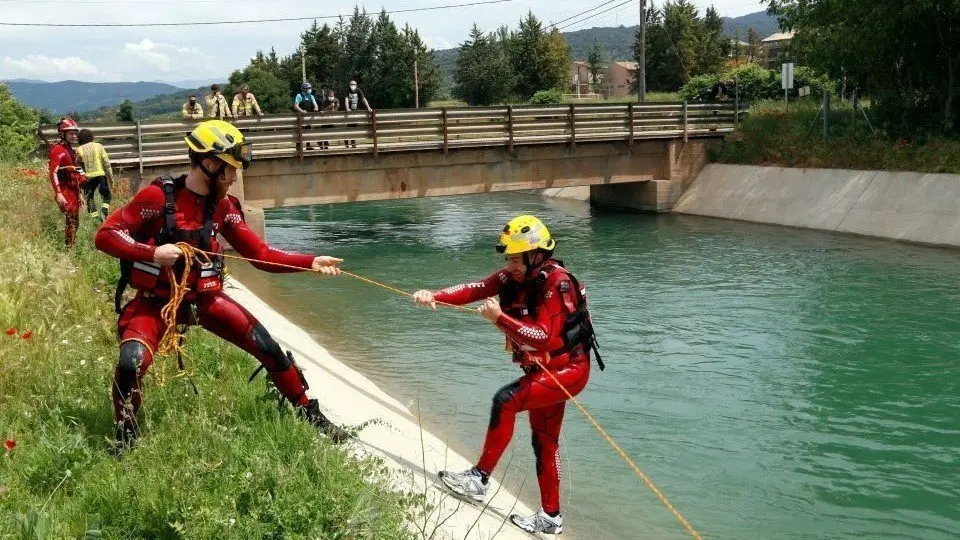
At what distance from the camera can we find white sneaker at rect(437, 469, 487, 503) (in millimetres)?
6698

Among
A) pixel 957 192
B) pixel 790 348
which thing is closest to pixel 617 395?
pixel 790 348

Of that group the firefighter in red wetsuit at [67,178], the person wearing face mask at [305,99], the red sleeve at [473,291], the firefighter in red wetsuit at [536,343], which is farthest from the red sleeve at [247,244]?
the person wearing face mask at [305,99]

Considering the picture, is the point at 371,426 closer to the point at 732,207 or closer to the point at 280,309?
the point at 280,309

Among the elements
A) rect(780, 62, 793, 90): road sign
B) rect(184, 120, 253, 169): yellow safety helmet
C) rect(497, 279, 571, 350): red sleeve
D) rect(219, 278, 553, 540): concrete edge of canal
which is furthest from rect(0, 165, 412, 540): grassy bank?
rect(780, 62, 793, 90): road sign

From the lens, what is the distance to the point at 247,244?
22.0ft

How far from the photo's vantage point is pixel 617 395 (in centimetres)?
1100

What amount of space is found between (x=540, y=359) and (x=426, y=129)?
21.4m

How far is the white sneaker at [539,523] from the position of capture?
258 inches

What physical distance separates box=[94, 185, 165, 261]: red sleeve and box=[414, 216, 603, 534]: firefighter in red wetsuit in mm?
1868

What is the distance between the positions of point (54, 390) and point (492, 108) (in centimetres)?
2206

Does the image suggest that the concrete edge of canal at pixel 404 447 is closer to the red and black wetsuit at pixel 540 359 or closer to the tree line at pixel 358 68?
the red and black wetsuit at pixel 540 359

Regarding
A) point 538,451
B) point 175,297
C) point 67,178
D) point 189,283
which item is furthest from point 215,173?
point 67,178

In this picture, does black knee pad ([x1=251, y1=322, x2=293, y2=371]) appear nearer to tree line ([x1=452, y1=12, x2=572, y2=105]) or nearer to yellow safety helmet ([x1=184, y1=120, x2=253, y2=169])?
yellow safety helmet ([x1=184, y1=120, x2=253, y2=169])

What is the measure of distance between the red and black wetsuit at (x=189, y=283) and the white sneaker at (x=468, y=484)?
121cm
